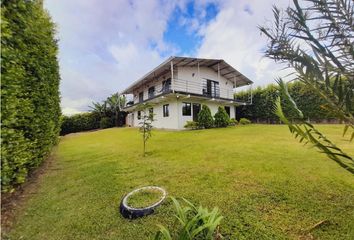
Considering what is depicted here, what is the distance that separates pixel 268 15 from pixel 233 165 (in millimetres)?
5146

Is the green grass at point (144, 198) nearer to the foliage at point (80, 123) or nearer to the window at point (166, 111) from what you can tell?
the window at point (166, 111)

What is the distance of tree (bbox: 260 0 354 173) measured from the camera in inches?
58.4

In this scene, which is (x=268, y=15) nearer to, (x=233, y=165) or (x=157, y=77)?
(x=233, y=165)

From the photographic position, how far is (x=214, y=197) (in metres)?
4.14

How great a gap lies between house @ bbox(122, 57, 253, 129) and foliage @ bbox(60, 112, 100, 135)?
1184 cm

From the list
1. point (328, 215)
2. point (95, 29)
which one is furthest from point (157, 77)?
point (328, 215)

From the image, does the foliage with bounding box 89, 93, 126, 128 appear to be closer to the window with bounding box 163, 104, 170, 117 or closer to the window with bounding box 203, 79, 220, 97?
the window with bounding box 163, 104, 170, 117

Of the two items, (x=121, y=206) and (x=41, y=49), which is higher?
(x=41, y=49)

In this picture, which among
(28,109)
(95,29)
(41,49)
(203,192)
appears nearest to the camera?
(28,109)

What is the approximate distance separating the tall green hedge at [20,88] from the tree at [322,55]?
3.32m

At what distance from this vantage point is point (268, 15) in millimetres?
1723

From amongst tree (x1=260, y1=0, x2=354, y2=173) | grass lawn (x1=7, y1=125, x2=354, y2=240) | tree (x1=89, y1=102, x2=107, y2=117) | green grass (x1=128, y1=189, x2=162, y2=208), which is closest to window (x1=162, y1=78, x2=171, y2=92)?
grass lawn (x1=7, y1=125, x2=354, y2=240)

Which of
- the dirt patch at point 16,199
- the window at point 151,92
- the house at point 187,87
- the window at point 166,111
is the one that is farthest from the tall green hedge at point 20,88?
the window at point 151,92

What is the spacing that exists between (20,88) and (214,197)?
418 centimetres
